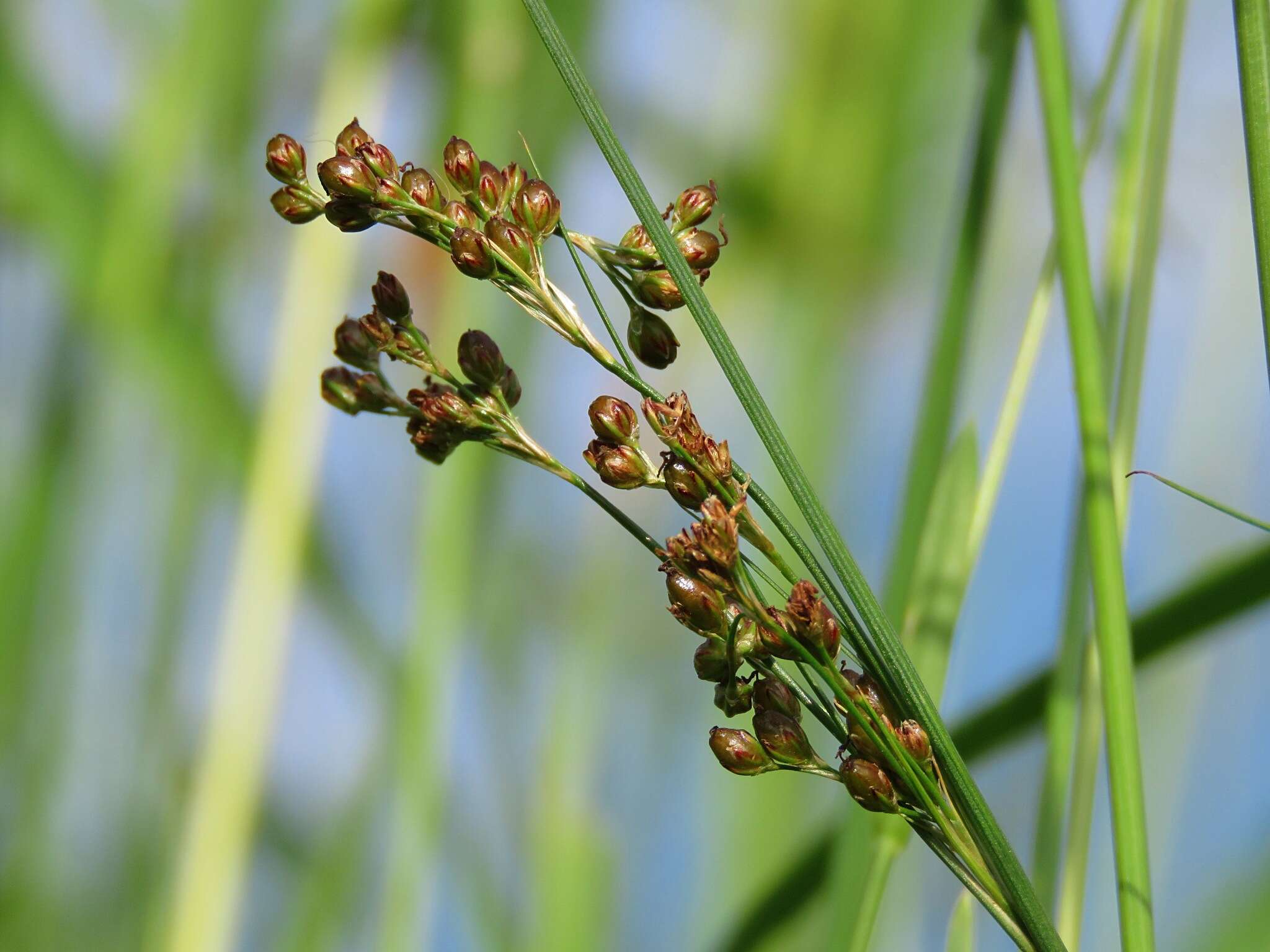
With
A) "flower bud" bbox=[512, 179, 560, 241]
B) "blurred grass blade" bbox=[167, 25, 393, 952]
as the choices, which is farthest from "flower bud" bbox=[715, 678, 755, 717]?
"blurred grass blade" bbox=[167, 25, 393, 952]

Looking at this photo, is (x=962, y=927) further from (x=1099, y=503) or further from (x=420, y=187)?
(x=420, y=187)

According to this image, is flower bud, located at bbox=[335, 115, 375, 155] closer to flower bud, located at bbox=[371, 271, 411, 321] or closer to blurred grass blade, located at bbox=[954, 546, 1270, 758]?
flower bud, located at bbox=[371, 271, 411, 321]

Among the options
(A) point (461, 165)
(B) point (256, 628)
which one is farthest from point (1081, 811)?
(B) point (256, 628)

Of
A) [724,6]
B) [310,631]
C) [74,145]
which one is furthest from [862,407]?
[74,145]

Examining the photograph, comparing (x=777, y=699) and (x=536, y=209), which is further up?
(x=536, y=209)

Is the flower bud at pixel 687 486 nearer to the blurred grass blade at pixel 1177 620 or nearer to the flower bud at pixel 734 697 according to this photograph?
the flower bud at pixel 734 697

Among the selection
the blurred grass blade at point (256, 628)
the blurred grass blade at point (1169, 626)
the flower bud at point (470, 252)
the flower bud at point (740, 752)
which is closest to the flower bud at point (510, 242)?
the flower bud at point (470, 252)
